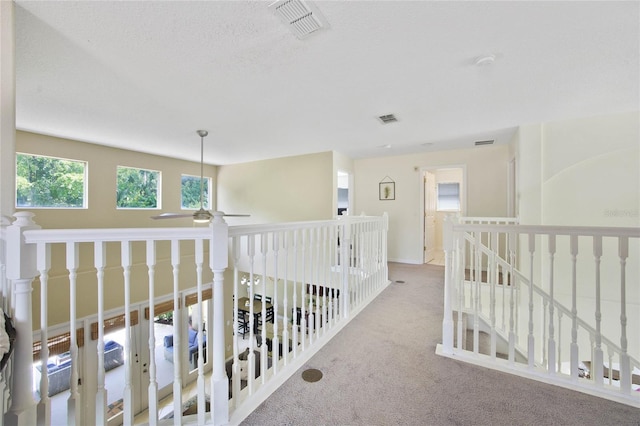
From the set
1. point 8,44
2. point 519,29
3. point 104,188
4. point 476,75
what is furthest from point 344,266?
point 104,188

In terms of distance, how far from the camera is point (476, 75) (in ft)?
7.45

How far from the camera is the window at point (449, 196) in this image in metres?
6.86

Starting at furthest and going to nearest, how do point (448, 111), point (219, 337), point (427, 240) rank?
point (427, 240)
point (448, 111)
point (219, 337)

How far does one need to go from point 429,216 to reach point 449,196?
1216mm

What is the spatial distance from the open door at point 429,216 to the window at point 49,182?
640 centimetres

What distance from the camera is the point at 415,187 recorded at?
5.63 m

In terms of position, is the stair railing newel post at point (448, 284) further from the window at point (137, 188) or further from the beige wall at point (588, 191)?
the window at point (137, 188)

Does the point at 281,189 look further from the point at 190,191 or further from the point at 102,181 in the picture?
the point at 102,181

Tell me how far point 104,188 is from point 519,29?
5.95 metres

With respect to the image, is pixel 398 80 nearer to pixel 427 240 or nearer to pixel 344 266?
pixel 344 266

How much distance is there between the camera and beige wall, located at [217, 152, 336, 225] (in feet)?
17.1

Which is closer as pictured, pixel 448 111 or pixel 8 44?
pixel 8 44

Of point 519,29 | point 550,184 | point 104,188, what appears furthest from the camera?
point 104,188

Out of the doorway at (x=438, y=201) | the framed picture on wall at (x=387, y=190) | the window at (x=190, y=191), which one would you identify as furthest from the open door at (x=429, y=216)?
the window at (x=190, y=191)
